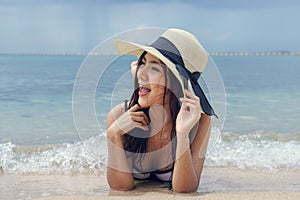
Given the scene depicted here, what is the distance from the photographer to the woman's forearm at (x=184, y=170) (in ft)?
10.4

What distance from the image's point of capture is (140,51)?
10.5 ft

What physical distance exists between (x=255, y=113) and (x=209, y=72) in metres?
6.27

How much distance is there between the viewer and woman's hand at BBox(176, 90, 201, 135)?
3.05 metres

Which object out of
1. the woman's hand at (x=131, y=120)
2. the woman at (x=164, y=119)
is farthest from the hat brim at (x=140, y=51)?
the woman's hand at (x=131, y=120)

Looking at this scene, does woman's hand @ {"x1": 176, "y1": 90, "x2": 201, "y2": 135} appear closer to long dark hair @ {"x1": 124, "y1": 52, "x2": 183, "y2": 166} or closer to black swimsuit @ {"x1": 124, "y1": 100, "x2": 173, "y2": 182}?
long dark hair @ {"x1": 124, "y1": 52, "x2": 183, "y2": 166}

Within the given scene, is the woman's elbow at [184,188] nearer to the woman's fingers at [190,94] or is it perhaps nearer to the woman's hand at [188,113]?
the woman's hand at [188,113]

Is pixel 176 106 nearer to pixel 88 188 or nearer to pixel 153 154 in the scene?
pixel 153 154

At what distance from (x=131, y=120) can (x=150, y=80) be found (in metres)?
0.29

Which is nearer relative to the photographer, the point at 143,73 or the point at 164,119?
the point at 143,73

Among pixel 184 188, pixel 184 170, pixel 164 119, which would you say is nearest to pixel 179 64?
pixel 164 119

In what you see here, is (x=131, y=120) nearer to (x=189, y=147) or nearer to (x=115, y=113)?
(x=115, y=113)

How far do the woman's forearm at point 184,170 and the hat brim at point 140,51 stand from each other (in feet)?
1.16

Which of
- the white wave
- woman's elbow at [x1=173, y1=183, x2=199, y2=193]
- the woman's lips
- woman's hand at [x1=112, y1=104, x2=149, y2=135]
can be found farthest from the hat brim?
the white wave

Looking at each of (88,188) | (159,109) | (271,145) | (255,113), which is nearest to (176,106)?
(159,109)
